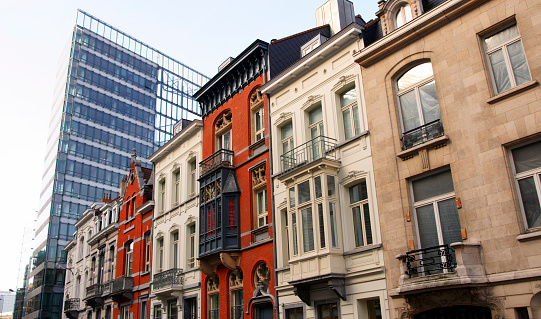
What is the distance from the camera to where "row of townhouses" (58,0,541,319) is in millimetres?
12461

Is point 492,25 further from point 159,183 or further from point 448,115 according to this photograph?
point 159,183

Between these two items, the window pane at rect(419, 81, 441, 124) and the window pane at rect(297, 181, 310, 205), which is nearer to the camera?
the window pane at rect(419, 81, 441, 124)

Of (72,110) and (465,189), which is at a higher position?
(72,110)

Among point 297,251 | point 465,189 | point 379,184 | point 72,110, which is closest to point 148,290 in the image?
point 297,251

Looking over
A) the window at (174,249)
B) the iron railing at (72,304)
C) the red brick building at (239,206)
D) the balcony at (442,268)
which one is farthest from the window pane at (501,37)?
the iron railing at (72,304)

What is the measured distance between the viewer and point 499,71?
13398 mm

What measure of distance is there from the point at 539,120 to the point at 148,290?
23.6 m

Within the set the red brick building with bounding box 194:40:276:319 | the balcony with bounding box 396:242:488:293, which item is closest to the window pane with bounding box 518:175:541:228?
the balcony with bounding box 396:242:488:293

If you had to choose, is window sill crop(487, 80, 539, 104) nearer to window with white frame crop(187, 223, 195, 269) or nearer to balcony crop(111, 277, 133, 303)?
window with white frame crop(187, 223, 195, 269)

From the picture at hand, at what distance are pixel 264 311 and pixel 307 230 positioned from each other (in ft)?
16.7

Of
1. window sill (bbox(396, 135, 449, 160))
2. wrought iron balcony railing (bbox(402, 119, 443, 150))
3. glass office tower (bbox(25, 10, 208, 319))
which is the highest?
glass office tower (bbox(25, 10, 208, 319))

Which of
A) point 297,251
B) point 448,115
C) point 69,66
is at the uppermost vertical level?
point 69,66

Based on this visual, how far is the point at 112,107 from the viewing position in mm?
74375

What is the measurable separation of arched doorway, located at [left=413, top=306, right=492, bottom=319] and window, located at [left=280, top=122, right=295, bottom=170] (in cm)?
801
